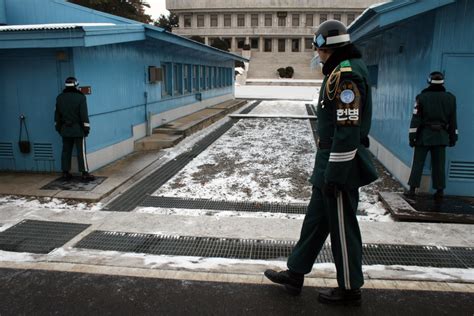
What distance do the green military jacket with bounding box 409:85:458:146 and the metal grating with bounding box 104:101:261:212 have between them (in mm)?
4210

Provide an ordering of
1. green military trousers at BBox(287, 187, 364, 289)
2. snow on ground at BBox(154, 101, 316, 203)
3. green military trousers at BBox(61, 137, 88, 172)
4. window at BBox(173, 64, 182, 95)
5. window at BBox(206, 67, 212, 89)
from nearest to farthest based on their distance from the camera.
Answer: green military trousers at BBox(287, 187, 364, 289), snow on ground at BBox(154, 101, 316, 203), green military trousers at BBox(61, 137, 88, 172), window at BBox(173, 64, 182, 95), window at BBox(206, 67, 212, 89)

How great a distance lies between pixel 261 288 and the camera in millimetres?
3732

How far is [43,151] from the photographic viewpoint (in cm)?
761

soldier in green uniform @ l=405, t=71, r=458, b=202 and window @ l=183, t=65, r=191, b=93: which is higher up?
window @ l=183, t=65, r=191, b=93

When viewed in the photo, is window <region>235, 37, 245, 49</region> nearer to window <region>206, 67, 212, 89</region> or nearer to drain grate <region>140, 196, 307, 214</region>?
window <region>206, 67, 212, 89</region>

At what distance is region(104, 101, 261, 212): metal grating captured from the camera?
6.12 meters

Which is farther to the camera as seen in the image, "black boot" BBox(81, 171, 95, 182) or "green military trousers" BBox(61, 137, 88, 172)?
"black boot" BBox(81, 171, 95, 182)

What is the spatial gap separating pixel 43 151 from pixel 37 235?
3065 mm

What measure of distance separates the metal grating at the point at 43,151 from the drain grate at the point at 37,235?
8.09 ft

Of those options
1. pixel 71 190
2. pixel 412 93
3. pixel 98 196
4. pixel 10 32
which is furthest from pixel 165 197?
pixel 412 93

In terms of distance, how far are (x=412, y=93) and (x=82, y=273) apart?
5.54m

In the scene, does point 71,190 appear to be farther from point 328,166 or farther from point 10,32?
point 328,166

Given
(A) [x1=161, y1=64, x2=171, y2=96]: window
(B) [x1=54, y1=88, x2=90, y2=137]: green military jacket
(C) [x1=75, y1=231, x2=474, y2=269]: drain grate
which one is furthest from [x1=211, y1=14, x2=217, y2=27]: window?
(C) [x1=75, y1=231, x2=474, y2=269]: drain grate

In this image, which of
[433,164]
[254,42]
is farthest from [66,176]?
[254,42]
